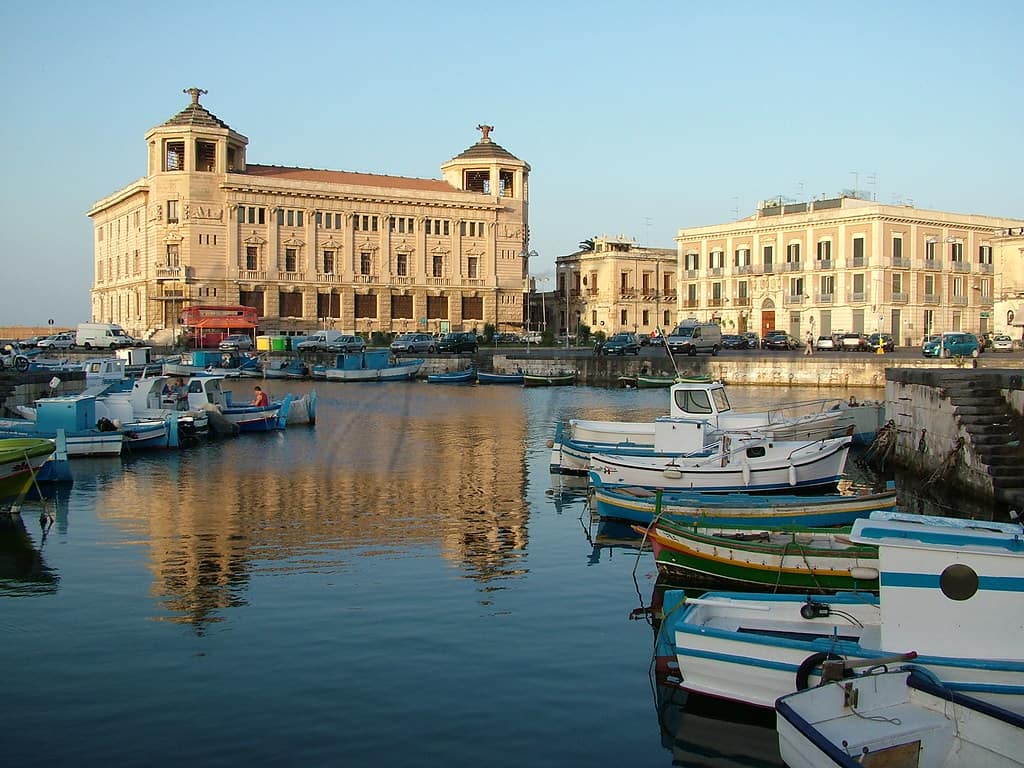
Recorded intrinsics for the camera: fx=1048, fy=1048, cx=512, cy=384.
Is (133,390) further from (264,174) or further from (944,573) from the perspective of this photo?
(264,174)

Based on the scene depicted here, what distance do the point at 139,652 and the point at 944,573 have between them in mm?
8971

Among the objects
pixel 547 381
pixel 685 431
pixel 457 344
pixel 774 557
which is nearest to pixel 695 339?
pixel 547 381

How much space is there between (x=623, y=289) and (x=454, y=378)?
41.8 m

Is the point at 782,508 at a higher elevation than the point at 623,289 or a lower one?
lower

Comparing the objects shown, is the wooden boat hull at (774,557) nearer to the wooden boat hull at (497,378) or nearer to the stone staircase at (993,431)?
the stone staircase at (993,431)

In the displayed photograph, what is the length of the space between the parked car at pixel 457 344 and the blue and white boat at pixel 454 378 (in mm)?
9118

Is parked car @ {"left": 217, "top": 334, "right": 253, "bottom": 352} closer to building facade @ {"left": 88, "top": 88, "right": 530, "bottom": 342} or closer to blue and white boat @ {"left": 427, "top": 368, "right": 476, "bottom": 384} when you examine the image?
building facade @ {"left": 88, "top": 88, "right": 530, "bottom": 342}

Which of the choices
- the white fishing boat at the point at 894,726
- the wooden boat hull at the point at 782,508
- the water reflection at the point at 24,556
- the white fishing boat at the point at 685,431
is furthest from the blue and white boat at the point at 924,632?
the white fishing boat at the point at 685,431

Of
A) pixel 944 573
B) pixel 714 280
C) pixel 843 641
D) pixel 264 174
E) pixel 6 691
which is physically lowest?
pixel 6 691

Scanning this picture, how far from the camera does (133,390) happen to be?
34594 millimetres

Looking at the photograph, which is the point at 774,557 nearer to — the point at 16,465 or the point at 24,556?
the point at 24,556

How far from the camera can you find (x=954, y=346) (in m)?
55.0

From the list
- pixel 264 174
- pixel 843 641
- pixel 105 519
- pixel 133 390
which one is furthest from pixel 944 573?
pixel 264 174

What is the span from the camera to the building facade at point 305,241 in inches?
3430
